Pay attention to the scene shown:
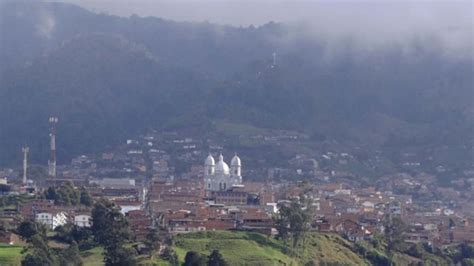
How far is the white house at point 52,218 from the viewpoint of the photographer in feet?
259

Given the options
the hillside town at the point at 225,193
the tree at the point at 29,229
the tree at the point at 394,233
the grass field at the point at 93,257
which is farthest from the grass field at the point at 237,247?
the tree at the point at 394,233

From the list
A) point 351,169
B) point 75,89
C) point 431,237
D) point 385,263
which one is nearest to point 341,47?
point 75,89

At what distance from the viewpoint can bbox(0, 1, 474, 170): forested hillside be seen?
14850 centimetres

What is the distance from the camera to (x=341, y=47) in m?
193

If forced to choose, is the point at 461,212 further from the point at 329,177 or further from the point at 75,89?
the point at 75,89

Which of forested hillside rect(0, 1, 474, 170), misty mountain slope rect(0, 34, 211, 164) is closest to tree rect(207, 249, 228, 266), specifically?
forested hillside rect(0, 1, 474, 170)

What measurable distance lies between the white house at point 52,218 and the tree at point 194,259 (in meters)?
13.8

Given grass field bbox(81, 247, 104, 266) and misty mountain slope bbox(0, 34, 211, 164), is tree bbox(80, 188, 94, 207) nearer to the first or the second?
grass field bbox(81, 247, 104, 266)

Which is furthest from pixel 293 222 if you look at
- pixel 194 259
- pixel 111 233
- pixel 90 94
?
pixel 90 94

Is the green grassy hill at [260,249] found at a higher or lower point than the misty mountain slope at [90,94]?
lower

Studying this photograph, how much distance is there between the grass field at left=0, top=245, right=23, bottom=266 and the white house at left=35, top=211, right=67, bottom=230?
9.64m

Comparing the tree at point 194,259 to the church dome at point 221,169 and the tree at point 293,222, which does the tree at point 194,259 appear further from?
the church dome at point 221,169

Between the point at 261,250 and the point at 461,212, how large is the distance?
1764 inches

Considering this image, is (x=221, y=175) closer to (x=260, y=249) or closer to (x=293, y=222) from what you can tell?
(x=293, y=222)
